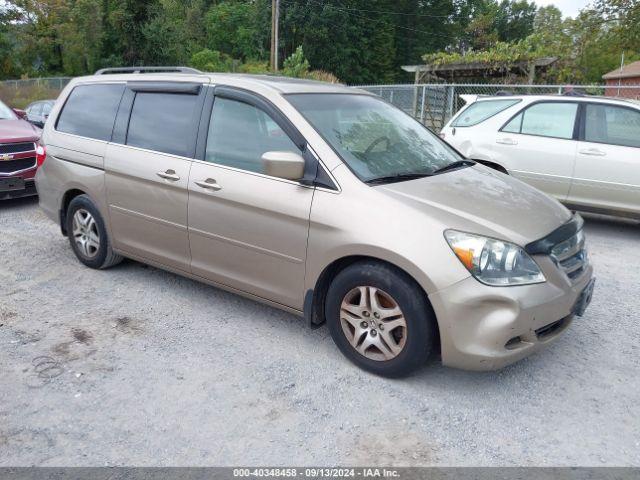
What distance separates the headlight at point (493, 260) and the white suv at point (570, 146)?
165 inches

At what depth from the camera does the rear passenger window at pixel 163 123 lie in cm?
423

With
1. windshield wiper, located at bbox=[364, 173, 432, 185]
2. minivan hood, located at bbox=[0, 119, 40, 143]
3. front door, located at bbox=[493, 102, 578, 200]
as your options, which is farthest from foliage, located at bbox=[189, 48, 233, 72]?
windshield wiper, located at bbox=[364, 173, 432, 185]

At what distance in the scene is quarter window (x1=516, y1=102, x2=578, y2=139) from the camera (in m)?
6.95

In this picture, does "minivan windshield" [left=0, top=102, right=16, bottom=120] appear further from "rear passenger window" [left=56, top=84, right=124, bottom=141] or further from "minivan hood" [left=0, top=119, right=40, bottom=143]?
"rear passenger window" [left=56, top=84, right=124, bottom=141]

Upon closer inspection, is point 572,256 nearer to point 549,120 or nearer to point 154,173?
point 154,173

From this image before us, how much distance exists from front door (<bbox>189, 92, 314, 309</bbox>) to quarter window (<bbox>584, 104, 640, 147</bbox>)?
4751 mm

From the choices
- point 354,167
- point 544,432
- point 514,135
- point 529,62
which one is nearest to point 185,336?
point 354,167

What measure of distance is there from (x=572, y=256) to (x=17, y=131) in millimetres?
7594

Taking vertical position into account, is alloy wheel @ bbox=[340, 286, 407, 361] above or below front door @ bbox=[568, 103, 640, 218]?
below

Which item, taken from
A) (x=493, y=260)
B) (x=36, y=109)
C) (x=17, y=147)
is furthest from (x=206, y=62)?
(x=493, y=260)

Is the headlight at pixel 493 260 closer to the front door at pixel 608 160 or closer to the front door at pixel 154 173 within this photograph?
the front door at pixel 154 173

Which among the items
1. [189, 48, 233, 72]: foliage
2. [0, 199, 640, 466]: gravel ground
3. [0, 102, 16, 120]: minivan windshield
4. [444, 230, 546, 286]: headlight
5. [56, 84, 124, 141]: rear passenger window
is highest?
[189, 48, 233, 72]: foliage

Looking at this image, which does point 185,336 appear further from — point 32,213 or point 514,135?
point 514,135

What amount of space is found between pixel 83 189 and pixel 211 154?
5.29 feet
